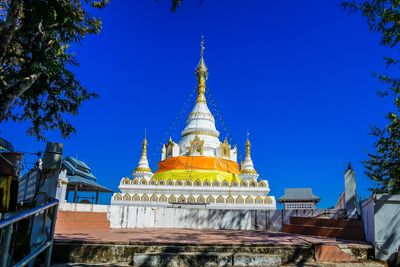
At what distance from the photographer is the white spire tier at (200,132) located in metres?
32.9

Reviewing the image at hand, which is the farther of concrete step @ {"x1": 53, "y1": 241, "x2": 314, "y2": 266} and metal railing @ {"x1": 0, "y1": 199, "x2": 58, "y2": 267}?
concrete step @ {"x1": 53, "y1": 241, "x2": 314, "y2": 266}

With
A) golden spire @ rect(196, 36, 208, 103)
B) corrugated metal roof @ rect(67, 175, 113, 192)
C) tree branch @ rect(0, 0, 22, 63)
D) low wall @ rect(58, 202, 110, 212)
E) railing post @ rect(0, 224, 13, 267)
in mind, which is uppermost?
golden spire @ rect(196, 36, 208, 103)

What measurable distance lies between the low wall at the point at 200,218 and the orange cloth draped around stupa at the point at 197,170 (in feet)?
52.1

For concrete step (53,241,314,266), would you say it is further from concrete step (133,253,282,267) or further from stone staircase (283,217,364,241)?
stone staircase (283,217,364,241)

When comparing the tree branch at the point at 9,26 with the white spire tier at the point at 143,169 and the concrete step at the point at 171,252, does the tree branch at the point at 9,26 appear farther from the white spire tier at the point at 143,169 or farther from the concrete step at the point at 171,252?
the white spire tier at the point at 143,169

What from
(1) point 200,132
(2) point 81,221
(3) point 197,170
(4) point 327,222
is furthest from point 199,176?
(4) point 327,222

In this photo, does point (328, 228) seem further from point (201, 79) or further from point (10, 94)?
point (201, 79)

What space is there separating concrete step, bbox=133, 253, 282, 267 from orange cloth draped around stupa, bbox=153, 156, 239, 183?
22983 millimetres

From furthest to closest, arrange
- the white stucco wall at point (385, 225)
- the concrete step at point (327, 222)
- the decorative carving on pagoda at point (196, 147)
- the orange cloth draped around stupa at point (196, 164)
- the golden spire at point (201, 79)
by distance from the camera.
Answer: the golden spire at point (201, 79)
the decorative carving on pagoda at point (196, 147)
the orange cloth draped around stupa at point (196, 164)
the concrete step at point (327, 222)
the white stucco wall at point (385, 225)

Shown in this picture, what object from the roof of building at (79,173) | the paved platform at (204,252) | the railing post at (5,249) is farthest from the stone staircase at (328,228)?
the roof of building at (79,173)

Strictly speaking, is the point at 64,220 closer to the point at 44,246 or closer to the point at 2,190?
the point at 2,190

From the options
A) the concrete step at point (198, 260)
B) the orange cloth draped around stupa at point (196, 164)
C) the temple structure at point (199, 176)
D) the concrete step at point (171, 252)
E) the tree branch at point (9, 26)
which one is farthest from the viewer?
the orange cloth draped around stupa at point (196, 164)

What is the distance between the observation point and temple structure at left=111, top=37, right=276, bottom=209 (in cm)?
2651


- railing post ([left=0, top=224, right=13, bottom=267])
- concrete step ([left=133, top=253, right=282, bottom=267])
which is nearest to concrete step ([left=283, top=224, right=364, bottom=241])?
concrete step ([left=133, top=253, right=282, bottom=267])
